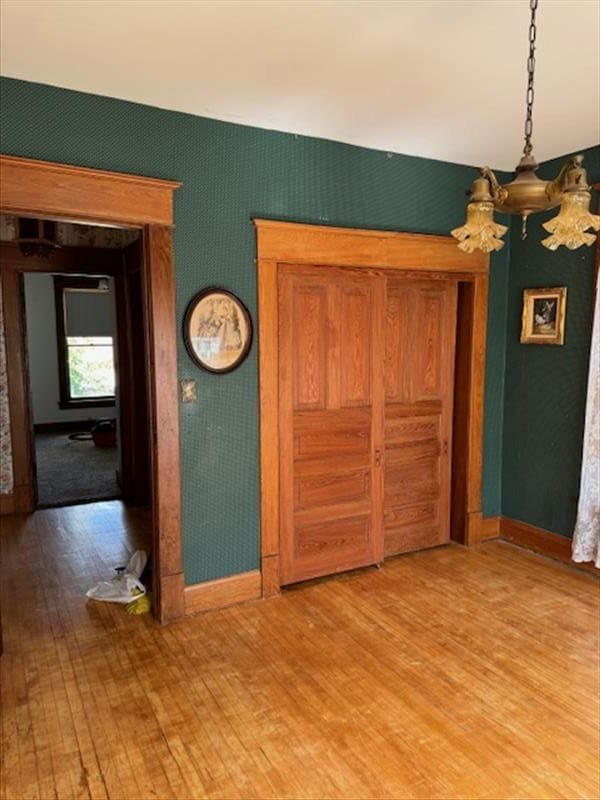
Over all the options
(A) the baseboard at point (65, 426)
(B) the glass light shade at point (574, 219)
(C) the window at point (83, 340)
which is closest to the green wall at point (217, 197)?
(B) the glass light shade at point (574, 219)

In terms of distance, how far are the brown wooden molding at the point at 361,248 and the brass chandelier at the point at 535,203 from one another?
5.60 ft

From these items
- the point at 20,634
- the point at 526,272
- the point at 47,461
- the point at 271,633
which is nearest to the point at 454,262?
the point at 526,272

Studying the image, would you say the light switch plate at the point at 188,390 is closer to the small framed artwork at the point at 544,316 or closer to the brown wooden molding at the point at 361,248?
the brown wooden molding at the point at 361,248

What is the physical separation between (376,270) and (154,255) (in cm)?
151

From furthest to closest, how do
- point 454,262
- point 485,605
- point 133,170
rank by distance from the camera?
point 454,262 < point 485,605 < point 133,170

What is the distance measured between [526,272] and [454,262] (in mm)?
629

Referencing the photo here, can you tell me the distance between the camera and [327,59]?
251 centimetres

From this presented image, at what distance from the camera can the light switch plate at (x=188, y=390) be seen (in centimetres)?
323

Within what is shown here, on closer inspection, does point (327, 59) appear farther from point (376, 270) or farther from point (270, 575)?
point (270, 575)

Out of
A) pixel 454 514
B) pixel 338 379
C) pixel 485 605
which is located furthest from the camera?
pixel 454 514

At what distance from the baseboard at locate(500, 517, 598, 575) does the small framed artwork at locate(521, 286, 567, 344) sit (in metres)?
1.43

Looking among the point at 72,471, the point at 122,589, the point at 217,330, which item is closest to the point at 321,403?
the point at 217,330

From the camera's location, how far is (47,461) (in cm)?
748

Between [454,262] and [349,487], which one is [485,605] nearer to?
[349,487]
